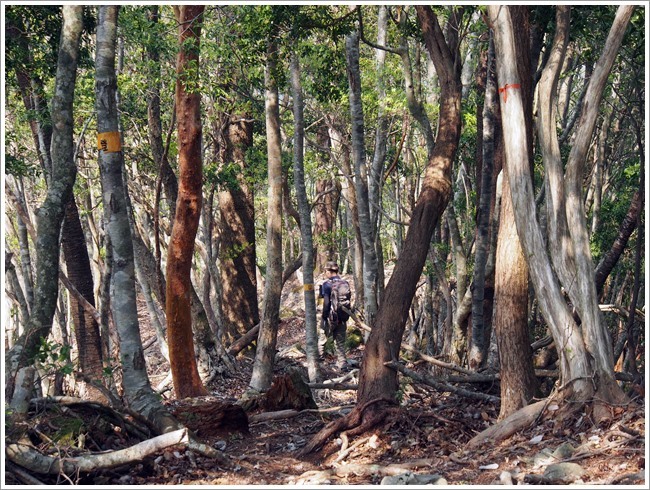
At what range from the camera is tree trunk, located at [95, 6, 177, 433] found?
796 centimetres

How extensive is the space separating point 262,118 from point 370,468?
1279 centimetres

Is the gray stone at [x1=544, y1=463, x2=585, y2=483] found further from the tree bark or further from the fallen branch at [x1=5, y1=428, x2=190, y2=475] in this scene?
the fallen branch at [x1=5, y1=428, x2=190, y2=475]

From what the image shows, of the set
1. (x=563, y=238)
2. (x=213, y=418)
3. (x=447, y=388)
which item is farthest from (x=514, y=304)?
(x=213, y=418)

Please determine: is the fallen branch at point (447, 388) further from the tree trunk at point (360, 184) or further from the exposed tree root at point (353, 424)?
the tree trunk at point (360, 184)

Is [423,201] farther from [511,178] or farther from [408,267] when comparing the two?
[511,178]

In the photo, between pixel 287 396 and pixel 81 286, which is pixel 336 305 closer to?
pixel 81 286

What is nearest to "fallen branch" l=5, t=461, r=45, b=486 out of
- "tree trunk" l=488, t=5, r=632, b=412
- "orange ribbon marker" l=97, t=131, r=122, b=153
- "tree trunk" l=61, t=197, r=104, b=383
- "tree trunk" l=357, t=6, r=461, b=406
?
"orange ribbon marker" l=97, t=131, r=122, b=153

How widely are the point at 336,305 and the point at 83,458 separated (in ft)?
38.6

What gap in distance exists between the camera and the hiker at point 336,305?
1744 centimetres

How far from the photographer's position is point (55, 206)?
763 centimetres

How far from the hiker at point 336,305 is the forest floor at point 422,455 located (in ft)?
22.7

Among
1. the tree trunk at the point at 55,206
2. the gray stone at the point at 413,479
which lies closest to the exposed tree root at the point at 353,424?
the gray stone at the point at 413,479

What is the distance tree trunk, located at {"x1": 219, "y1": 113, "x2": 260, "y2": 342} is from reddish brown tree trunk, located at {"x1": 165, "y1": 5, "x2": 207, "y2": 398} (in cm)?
698

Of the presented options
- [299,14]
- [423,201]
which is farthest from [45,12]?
[423,201]
